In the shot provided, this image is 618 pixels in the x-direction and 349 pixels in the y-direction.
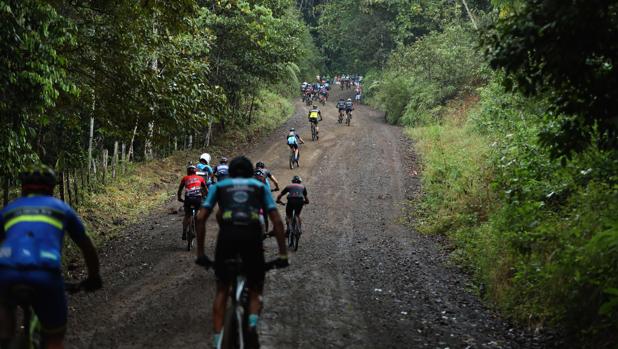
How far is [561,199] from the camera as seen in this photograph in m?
9.84

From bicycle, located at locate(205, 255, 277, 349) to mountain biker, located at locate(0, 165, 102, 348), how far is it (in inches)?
53.6

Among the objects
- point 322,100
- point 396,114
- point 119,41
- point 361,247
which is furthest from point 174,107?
point 322,100

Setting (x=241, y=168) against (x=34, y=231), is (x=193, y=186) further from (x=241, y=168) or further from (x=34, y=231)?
(x=34, y=231)

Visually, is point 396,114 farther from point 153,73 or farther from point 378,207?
point 153,73

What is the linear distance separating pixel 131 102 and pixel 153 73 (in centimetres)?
82

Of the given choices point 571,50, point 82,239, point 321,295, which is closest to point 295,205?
point 321,295

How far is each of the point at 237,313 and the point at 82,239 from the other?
1.52 meters

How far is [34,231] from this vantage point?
14.3 ft

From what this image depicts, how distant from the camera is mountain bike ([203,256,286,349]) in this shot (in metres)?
5.22

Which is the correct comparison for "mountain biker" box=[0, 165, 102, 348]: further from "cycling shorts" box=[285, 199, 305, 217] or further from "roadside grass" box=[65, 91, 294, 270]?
"cycling shorts" box=[285, 199, 305, 217]

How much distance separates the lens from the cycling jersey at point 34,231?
4266mm

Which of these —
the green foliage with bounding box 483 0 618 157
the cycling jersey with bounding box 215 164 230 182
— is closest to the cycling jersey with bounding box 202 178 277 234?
the green foliage with bounding box 483 0 618 157

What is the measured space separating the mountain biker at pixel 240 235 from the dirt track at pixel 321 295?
180cm

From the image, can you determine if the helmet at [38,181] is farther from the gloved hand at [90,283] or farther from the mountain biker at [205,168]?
the mountain biker at [205,168]
